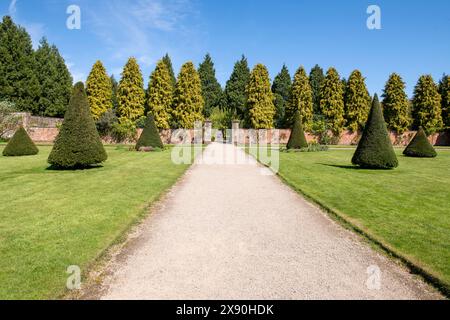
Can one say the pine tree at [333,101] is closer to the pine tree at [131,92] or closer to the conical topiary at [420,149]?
the conical topiary at [420,149]

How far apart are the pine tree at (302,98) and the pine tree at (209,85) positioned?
2205cm

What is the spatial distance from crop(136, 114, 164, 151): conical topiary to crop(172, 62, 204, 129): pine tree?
16.4 meters

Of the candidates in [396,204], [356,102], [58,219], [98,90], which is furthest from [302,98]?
[58,219]

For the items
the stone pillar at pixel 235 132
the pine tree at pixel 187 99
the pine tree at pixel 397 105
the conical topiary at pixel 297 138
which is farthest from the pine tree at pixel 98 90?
the pine tree at pixel 397 105

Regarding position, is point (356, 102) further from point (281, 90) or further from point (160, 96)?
point (160, 96)

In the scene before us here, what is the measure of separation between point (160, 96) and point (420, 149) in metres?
33.6

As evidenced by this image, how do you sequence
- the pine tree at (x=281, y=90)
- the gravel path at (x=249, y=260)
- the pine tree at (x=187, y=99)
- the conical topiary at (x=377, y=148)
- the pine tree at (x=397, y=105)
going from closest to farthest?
the gravel path at (x=249, y=260)
the conical topiary at (x=377, y=148)
the pine tree at (x=187, y=99)
the pine tree at (x=397, y=105)
the pine tree at (x=281, y=90)

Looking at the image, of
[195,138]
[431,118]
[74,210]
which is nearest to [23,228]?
[74,210]

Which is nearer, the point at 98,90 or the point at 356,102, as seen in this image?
the point at 356,102

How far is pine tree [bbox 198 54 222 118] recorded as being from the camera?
68.4 m

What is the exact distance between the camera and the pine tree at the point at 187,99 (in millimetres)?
46625

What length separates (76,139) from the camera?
14.6 m

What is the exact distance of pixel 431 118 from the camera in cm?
4797
